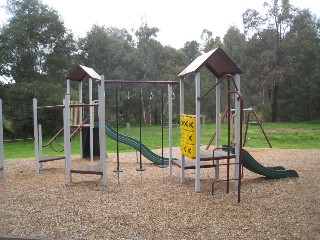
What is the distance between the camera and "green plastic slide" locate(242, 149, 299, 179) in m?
6.73

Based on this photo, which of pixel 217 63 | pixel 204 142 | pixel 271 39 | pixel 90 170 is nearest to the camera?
pixel 217 63

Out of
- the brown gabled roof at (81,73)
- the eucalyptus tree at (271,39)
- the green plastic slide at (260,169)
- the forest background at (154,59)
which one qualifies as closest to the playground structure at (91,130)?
the brown gabled roof at (81,73)

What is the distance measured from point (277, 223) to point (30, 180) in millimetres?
5262

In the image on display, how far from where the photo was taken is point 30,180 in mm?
7531

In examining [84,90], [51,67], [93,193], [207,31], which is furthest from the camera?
[207,31]

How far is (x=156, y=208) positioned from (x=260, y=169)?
2.63 metres

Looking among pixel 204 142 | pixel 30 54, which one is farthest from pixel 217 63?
pixel 30 54

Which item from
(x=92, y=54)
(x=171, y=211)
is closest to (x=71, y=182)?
(x=171, y=211)

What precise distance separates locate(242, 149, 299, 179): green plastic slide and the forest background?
58.5 feet

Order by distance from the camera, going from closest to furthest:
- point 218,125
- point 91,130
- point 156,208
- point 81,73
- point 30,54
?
point 156,208, point 218,125, point 91,130, point 81,73, point 30,54

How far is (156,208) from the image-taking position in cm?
516

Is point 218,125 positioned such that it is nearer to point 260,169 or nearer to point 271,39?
point 260,169

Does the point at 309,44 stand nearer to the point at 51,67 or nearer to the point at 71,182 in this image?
the point at 51,67

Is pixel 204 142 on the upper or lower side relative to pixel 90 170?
lower
